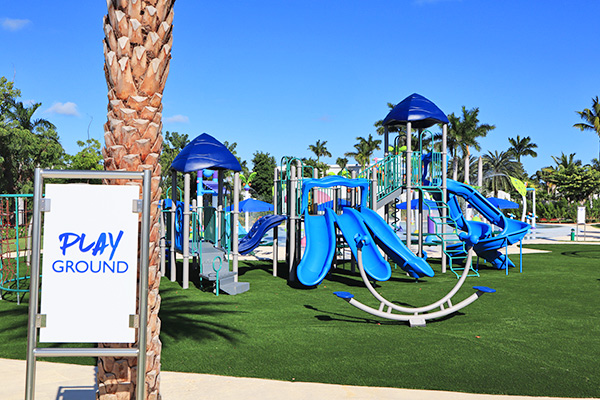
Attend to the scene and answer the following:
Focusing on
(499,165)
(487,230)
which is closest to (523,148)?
(499,165)

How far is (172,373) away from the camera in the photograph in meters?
5.75

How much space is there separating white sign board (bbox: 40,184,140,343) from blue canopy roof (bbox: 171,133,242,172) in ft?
31.3

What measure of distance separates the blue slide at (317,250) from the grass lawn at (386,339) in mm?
474

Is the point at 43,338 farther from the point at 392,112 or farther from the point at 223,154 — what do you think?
the point at 392,112

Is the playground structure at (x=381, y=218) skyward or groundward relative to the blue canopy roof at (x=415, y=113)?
groundward

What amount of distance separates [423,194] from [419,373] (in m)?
10.1

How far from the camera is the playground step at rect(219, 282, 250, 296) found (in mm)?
10984

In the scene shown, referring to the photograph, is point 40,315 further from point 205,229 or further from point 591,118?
point 591,118

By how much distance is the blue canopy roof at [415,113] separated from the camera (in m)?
15.3

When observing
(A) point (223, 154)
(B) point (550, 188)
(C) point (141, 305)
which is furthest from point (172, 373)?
(B) point (550, 188)

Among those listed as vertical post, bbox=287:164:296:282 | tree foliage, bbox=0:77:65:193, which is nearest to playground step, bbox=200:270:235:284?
vertical post, bbox=287:164:296:282

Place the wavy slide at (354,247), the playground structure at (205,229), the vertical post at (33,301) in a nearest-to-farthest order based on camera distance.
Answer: the vertical post at (33,301) < the wavy slide at (354,247) < the playground structure at (205,229)

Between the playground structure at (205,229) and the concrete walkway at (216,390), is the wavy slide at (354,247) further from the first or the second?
the concrete walkway at (216,390)

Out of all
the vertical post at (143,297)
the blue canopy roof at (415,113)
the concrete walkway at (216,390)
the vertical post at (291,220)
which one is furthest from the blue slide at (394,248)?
the vertical post at (143,297)
